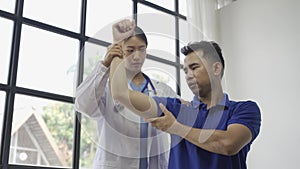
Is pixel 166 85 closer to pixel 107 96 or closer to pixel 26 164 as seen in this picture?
pixel 107 96

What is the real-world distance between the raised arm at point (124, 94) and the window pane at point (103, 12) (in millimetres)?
1304

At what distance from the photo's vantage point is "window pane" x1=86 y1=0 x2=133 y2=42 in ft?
7.82

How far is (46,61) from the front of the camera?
221 cm

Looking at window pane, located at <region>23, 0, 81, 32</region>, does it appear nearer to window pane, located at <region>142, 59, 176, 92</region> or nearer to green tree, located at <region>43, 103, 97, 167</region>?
green tree, located at <region>43, 103, 97, 167</region>

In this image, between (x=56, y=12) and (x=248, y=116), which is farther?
(x=56, y=12)

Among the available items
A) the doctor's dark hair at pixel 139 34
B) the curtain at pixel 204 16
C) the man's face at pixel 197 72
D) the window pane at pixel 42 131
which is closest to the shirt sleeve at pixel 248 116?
the man's face at pixel 197 72

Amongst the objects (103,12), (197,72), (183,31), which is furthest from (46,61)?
(183,31)

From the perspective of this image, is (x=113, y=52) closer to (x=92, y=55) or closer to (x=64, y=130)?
(x=92, y=55)

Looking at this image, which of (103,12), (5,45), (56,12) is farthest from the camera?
(103,12)

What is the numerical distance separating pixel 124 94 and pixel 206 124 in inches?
12.2

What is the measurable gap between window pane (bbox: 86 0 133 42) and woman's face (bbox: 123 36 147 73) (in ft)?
4.11

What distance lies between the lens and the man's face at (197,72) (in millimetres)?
1223

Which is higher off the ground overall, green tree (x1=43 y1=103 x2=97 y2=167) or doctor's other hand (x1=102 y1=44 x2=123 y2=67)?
doctor's other hand (x1=102 y1=44 x2=123 y2=67)

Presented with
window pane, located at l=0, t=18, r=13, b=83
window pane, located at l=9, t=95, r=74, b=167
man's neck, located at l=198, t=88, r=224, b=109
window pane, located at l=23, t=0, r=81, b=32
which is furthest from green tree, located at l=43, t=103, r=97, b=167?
man's neck, located at l=198, t=88, r=224, b=109
